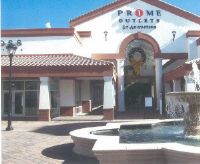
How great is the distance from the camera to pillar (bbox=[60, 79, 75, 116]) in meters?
27.3

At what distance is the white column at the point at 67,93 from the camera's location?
27359 mm

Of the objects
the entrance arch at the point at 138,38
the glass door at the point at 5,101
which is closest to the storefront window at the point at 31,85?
the glass door at the point at 5,101

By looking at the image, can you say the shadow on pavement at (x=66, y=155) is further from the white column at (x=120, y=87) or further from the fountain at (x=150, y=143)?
the white column at (x=120, y=87)

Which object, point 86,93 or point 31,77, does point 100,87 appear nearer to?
point 86,93

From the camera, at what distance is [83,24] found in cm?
3170

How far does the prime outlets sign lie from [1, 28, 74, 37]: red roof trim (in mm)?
6231

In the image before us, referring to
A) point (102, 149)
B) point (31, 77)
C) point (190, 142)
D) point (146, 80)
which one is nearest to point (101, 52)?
point (31, 77)

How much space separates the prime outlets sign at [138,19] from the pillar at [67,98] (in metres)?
7.80

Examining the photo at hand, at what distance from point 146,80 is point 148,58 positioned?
14.3ft

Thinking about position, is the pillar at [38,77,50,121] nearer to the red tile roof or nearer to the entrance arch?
the red tile roof

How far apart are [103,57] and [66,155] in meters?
21.4

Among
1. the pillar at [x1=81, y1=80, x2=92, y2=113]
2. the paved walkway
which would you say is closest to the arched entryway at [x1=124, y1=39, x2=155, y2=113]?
the pillar at [x1=81, y1=80, x2=92, y2=113]

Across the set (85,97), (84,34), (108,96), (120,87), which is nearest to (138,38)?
(120,87)

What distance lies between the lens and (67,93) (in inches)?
1084
